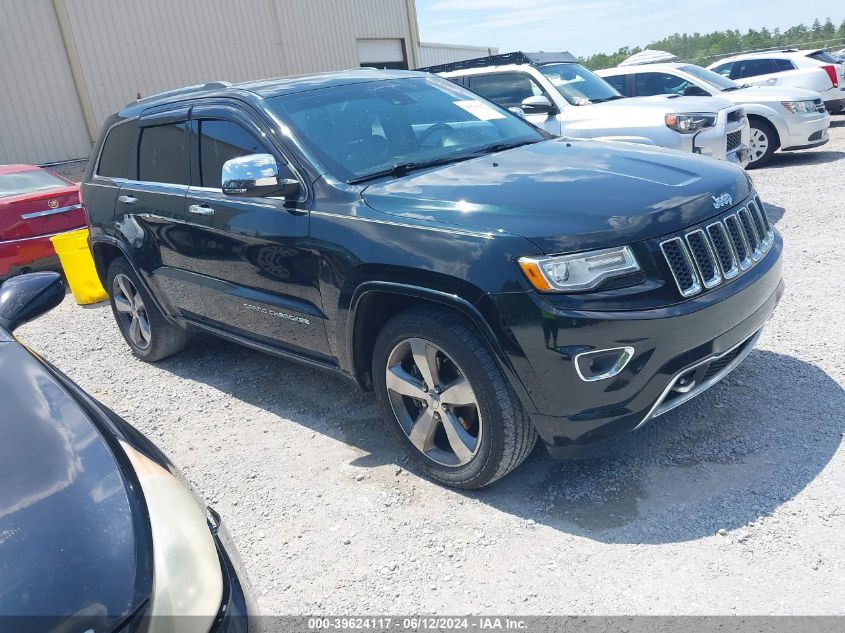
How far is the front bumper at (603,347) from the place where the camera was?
274cm

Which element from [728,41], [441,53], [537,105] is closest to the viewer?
[537,105]

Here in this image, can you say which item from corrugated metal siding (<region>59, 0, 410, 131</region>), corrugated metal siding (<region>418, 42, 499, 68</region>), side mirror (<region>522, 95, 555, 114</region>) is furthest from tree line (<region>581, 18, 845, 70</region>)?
side mirror (<region>522, 95, 555, 114</region>)

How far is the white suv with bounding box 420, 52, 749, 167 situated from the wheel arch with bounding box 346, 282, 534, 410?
477cm

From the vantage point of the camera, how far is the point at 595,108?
8.05 m

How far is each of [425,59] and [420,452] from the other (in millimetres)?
21804

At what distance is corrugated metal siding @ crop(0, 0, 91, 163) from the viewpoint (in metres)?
12.6

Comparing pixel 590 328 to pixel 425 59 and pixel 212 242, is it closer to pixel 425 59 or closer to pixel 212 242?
pixel 212 242

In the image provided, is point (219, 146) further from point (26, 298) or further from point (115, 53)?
point (115, 53)

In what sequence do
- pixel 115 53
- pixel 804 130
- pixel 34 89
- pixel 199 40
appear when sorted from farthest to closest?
pixel 199 40 → pixel 115 53 → pixel 34 89 → pixel 804 130

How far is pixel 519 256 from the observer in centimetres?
279

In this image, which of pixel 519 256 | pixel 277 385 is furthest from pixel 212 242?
pixel 519 256

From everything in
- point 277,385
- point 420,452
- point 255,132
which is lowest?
point 277,385

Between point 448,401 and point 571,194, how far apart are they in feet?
3.41

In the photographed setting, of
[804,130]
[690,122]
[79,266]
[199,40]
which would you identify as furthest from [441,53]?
[79,266]
